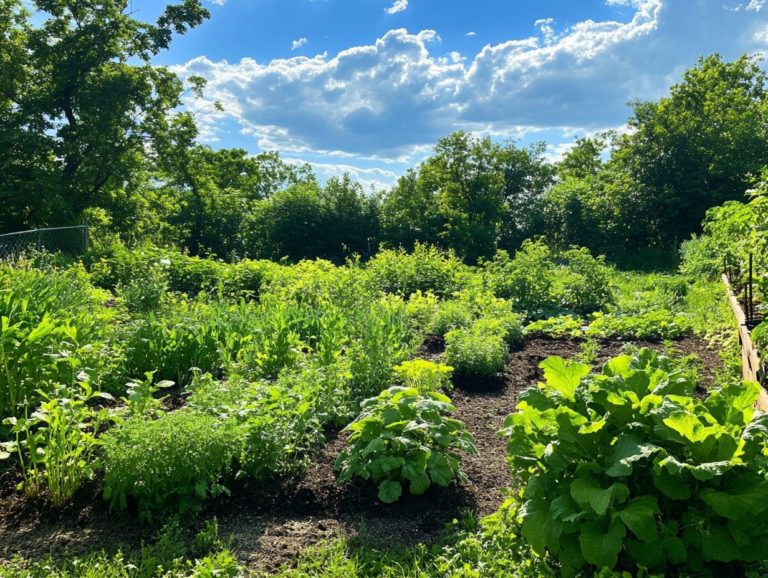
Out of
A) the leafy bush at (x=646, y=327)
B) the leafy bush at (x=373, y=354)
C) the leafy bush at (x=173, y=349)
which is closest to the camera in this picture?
the leafy bush at (x=373, y=354)

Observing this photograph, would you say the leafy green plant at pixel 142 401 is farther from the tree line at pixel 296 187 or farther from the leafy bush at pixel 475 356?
the tree line at pixel 296 187

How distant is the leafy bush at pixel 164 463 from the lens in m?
2.91

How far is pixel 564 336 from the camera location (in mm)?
7387

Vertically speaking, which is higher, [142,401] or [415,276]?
[415,276]

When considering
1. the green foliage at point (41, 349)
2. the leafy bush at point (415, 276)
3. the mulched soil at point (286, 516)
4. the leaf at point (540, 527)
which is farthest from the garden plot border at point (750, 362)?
the leafy bush at point (415, 276)

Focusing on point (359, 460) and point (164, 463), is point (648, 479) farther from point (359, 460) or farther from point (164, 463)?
point (164, 463)

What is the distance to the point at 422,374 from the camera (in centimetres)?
433

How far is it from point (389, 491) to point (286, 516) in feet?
1.88

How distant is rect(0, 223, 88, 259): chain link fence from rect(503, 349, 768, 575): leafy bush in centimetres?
1005

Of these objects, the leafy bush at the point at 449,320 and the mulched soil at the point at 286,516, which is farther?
the leafy bush at the point at 449,320

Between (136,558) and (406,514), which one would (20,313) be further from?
(406,514)

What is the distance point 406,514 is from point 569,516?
3.91ft

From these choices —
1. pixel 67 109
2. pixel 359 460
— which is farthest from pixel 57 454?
pixel 67 109

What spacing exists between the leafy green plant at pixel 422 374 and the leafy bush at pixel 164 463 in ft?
4.96
